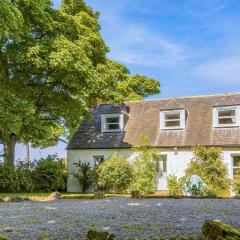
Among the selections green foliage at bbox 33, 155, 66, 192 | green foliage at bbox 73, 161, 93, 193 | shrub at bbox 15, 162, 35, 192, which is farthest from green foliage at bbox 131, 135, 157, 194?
shrub at bbox 15, 162, 35, 192

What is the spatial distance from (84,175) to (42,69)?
25.5 ft

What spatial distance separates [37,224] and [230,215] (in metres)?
5.68

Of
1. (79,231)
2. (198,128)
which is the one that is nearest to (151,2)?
(79,231)

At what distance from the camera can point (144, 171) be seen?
25219 mm

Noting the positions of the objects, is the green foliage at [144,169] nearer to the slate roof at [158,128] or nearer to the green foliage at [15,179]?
the slate roof at [158,128]

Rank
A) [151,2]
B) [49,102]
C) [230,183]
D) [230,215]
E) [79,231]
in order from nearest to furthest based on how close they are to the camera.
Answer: [151,2] < [79,231] < [230,215] < [230,183] < [49,102]

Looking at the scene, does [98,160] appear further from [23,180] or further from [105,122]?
[23,180]

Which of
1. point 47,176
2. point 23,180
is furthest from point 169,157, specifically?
point 23,180

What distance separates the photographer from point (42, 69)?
2700 cm

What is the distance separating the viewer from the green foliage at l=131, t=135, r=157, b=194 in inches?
971

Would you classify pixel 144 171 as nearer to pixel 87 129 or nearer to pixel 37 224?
pixel 87 129

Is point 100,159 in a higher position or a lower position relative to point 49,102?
lower

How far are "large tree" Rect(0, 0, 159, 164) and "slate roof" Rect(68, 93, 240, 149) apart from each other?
1629 millimetres

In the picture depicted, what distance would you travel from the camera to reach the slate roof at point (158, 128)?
2657 cm
